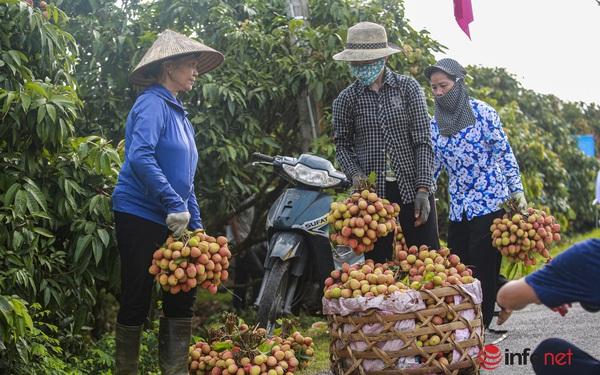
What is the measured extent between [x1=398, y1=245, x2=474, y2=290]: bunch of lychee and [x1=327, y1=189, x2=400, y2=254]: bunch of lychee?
8.2 inches

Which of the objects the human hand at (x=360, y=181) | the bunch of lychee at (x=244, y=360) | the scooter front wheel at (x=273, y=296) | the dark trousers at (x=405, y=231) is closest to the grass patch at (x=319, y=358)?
the scooter front wheel at (x=273, y=296)

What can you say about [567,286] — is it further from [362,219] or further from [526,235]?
[526,235]

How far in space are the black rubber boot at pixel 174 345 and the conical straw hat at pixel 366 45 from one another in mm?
1991

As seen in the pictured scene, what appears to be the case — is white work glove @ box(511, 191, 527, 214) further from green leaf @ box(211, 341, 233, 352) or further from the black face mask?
green leaf @ box(211, 341, 233, 352)

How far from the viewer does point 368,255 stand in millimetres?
6266

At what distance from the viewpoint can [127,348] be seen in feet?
17.7

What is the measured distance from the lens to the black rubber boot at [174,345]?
5477 millimetres

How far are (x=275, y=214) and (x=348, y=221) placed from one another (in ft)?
5.05

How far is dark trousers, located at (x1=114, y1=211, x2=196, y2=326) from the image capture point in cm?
532

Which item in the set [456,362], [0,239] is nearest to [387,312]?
[456,362]

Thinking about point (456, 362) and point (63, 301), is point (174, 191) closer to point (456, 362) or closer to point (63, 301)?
point (63, 301)

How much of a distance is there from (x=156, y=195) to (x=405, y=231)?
189 centimetres

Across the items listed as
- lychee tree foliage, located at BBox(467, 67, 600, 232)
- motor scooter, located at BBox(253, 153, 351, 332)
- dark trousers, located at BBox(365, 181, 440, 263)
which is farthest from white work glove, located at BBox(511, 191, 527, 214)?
lychee tree foliage, located at BBox(467, 67, 600, 232)

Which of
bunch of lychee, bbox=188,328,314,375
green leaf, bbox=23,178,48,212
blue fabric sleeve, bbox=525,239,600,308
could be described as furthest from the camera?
green leaf, bbox=23,178,48,212
